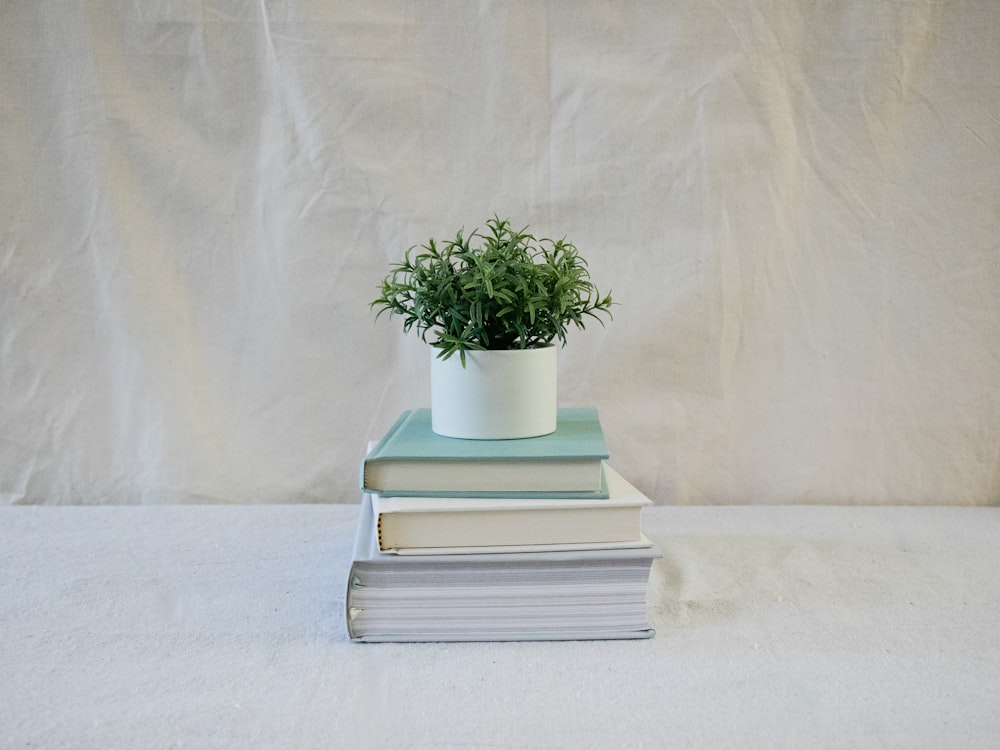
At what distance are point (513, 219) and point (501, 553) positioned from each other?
0.55 m

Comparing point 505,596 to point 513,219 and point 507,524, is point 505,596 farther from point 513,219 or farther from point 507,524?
point 513,219

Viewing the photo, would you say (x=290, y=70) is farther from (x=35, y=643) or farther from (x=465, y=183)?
(x=35, y=643)

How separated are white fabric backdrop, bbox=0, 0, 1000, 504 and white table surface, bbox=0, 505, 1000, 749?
202mm

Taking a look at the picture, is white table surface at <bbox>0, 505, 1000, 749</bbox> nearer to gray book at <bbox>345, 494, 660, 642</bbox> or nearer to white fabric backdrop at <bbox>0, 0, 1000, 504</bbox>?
gray book at <bbox>345, 494, 660, 642</bbox>

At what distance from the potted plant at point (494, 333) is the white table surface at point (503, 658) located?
0.69ft

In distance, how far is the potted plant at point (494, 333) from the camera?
2.48 ft

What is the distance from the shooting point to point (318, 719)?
578mm

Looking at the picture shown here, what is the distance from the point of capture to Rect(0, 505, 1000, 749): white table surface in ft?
1.85

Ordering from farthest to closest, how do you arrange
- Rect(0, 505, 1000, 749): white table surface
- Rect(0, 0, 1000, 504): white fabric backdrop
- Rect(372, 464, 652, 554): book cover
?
Rect(0, 0, 1000, 504): white fabric backdrop
Rect(372, 464, 652, 554): book cover
Rect(0, 505, 1000, 749): white table surface

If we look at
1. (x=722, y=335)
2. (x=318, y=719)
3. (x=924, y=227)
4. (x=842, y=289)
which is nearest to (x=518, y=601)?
(x=318, y=719)

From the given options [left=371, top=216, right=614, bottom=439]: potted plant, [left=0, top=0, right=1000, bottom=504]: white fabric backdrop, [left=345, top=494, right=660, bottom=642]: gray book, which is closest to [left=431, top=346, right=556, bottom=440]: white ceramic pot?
[left=371, top=216, right=614, bottom=439]: potted plant

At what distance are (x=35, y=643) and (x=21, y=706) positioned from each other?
0.40ft

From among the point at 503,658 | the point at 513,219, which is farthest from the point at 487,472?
the point at 513,219

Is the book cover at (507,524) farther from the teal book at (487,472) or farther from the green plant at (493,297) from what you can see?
the green plant at (493,297)
